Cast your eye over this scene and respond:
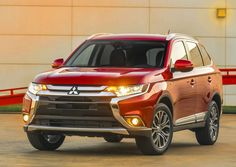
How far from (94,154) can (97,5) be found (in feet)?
61.0

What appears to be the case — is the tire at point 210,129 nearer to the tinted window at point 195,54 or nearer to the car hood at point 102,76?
the tinted window at point 195,54

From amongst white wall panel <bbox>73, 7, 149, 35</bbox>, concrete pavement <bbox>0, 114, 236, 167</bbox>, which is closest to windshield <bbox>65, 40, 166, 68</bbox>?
concrete pavement <bbox>0, 114, 236, 167</bbox>

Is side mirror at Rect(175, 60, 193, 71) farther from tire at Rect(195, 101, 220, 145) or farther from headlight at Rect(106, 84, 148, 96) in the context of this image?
tire at Rect(195, 101, 220, 145)

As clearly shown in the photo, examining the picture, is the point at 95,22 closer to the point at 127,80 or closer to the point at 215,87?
the point at 215,87

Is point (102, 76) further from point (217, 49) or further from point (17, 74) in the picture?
point (217, 49)

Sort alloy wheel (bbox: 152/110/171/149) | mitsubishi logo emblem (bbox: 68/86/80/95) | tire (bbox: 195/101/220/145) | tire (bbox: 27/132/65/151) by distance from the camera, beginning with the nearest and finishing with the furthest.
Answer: mitsubishi logo emblem (bbox: 68/86/80/95)
alloy wheel (bbox: 152/110/171/149)
tire (bbox: 27/132/65/151)
tire (bbox: 195/101/220/145)

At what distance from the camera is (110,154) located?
13.8m

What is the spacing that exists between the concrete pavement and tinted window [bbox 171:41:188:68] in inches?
59.1

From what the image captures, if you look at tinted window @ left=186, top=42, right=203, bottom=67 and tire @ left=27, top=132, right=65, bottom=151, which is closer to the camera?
tire @ left=27, top=132, right=65, bottom=151

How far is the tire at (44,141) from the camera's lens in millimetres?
13800

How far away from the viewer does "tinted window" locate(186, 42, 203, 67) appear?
15.4m

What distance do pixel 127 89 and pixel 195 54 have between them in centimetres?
311

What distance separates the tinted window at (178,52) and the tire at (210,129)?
4.16 feet

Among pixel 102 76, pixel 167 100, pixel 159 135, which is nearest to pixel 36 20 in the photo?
pixel 167 100
